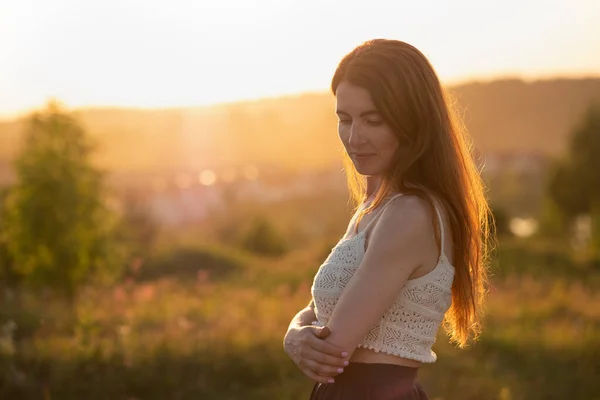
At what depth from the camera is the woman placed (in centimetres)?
236

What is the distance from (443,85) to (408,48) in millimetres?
201

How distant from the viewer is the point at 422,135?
2.51 metres

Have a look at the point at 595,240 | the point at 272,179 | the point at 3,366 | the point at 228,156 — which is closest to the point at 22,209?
the point at 3,366

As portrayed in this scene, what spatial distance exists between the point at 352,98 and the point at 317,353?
810 millimetres

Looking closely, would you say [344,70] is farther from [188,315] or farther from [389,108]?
[188,315]

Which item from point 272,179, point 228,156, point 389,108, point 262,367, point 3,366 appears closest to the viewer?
point 389,108

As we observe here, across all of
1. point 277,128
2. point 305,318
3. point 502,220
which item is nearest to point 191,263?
point 502,220

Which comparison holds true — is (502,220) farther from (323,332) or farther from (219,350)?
(323,332)

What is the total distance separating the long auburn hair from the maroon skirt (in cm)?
39

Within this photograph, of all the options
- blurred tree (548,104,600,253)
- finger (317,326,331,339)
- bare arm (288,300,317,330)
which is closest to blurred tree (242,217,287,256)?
blurred tree (548,104,600,253)

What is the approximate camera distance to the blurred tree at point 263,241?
26844 millimetres

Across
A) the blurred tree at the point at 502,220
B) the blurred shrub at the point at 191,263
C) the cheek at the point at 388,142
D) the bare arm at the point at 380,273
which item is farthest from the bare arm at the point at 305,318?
the blurred tree at the point at 502,220

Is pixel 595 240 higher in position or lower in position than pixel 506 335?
lower

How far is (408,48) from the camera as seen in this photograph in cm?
252
